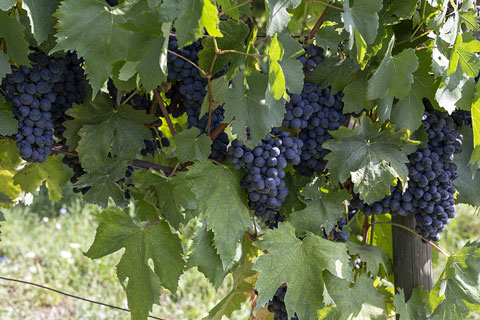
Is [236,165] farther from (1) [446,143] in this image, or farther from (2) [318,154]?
(1) [446,143]

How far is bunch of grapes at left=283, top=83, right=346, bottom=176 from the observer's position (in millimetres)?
1126

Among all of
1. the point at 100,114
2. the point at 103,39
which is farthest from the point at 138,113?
the point at 103,39

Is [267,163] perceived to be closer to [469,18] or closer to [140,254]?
[140,254]

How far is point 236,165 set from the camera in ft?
3.56

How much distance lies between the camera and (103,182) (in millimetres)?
1239

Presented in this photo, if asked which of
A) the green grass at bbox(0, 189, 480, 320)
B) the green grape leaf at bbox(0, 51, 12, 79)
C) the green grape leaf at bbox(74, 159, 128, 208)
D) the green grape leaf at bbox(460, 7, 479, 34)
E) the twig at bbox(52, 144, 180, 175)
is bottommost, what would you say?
the green grass at bbox(0, 189, 480, 320)

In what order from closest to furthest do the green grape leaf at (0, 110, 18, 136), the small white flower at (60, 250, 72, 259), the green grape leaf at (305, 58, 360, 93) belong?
the green grape leaf at (0, 110, 18, 136) → the green grape leaf at (305, 58, 360, 93) → the small white flower at (60, 250, 72, 259)

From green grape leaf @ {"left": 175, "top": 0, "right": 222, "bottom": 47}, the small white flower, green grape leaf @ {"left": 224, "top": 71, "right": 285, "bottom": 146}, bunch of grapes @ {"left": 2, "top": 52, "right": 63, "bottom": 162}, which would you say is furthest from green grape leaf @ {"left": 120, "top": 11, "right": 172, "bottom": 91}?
the small white flower

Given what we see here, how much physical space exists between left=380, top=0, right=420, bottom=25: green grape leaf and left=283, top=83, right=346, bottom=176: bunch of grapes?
0.58 feet

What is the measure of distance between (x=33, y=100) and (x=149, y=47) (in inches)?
12.3

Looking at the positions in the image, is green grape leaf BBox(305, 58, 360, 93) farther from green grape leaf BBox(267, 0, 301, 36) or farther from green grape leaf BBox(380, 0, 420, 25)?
green grape leaf BBox(267, 0, 301, 36)

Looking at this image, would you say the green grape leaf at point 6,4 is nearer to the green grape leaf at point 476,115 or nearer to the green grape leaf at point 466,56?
the green grape leaf at point 466,56

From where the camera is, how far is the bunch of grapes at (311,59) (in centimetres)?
114

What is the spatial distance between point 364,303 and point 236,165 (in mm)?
473
